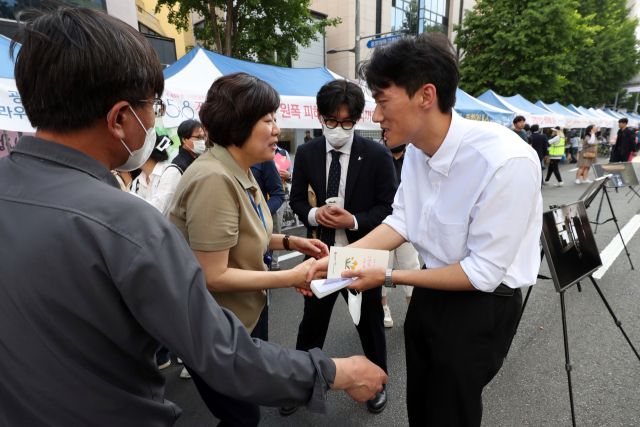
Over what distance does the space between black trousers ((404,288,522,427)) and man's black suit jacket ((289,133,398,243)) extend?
88 centimetres

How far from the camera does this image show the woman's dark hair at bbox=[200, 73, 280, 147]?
1521 mm

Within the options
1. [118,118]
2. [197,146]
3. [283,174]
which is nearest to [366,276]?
[118,118]

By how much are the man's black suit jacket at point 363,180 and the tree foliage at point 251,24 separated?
1186 cm

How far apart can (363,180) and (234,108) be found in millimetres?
1106

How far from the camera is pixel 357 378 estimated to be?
1094 millimetres

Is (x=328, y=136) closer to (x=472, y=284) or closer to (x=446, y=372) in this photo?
(x=472, y=284)

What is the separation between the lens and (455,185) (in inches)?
53.0

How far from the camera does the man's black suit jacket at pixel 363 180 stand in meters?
2.34

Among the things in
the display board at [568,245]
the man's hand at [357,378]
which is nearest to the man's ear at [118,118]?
the man's hand at [357,378]

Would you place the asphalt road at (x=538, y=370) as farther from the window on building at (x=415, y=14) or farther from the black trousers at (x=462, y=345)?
the window on building at (x=415, y=14)

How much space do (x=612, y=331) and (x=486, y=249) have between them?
9.55 feet

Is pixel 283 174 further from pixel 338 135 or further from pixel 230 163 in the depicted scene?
pixel 230 163

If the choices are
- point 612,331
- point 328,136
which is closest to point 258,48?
point 328,136

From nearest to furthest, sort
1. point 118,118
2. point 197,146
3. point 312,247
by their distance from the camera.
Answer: point 118,118
point 312,247
point 197,146
